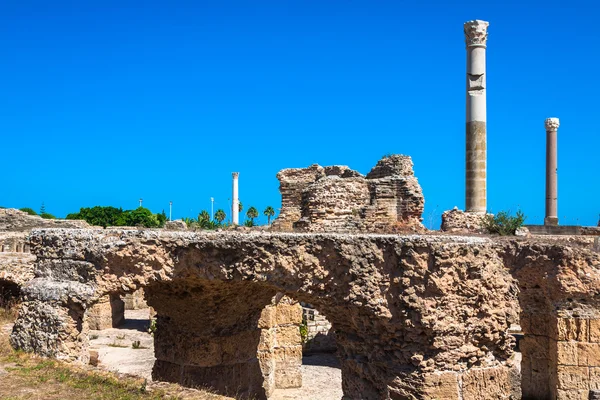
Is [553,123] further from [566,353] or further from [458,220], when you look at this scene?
[566,353]

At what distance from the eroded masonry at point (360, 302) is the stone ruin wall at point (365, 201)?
161 inches

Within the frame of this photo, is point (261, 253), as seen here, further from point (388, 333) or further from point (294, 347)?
point (294, 347)

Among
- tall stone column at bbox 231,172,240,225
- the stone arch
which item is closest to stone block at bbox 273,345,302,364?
the stone arch

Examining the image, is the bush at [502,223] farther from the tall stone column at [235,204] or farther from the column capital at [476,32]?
the tall stone column at [235,204]

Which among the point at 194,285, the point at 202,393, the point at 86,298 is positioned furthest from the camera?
the point at 194,285

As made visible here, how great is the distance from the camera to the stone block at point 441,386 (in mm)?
6363

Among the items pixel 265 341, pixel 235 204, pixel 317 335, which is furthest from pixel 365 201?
pixel 235 204

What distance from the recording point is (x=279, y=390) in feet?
40.5

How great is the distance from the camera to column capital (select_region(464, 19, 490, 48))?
62.7 feet

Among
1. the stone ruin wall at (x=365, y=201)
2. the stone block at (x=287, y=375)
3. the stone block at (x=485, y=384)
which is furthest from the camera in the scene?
the stone ruin wall at (x=365, y=201)

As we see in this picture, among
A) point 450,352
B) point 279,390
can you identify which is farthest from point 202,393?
point 279,390

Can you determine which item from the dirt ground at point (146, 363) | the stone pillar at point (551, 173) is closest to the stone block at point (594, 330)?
the dirt ground at point (146, 363)

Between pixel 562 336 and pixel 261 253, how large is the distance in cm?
541

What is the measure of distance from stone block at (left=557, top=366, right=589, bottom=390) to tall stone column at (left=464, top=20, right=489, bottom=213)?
9.48 m
